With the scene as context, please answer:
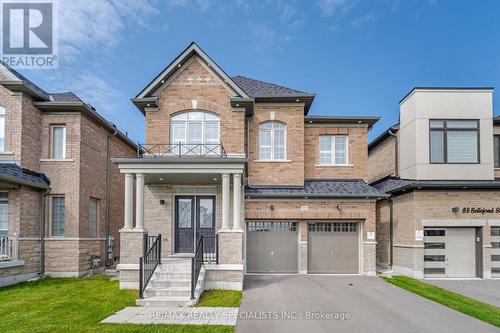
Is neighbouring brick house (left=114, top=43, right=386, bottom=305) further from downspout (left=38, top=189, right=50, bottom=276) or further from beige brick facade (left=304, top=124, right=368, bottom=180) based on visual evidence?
downspout (left=38, top=189, right=50, bottom=276)

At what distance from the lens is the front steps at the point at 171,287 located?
870 cm

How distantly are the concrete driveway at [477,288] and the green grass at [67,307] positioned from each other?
8087 millimetres

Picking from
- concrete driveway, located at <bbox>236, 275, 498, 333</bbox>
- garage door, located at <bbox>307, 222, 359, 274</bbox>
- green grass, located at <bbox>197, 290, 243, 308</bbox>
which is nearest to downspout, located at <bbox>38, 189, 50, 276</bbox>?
green grass, located at <bbox>197, 290, 243, 308</bbox>

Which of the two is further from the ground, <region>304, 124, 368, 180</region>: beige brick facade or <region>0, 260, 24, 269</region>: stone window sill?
<region>304, 124, 368, 180</region>: beige brick facade

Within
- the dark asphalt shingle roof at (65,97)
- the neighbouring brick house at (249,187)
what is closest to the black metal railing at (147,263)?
the neighbouring brick house at (249,187)

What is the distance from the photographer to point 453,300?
963cm

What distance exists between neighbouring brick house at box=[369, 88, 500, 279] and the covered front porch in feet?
24.0

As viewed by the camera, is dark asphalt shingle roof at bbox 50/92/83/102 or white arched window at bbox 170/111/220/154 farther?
dark asphalt shingle roof at bbox 50/92/83/102

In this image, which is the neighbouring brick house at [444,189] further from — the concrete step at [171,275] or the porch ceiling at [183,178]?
the concrete step at [171,275]

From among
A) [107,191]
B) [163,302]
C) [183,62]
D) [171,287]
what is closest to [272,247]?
[171,287]

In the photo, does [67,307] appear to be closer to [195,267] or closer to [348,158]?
[195,267]

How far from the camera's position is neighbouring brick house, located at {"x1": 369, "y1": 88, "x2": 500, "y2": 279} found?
43.7 feet

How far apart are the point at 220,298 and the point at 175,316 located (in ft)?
6.07

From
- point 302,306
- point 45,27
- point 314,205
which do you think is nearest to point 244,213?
point 314,205
